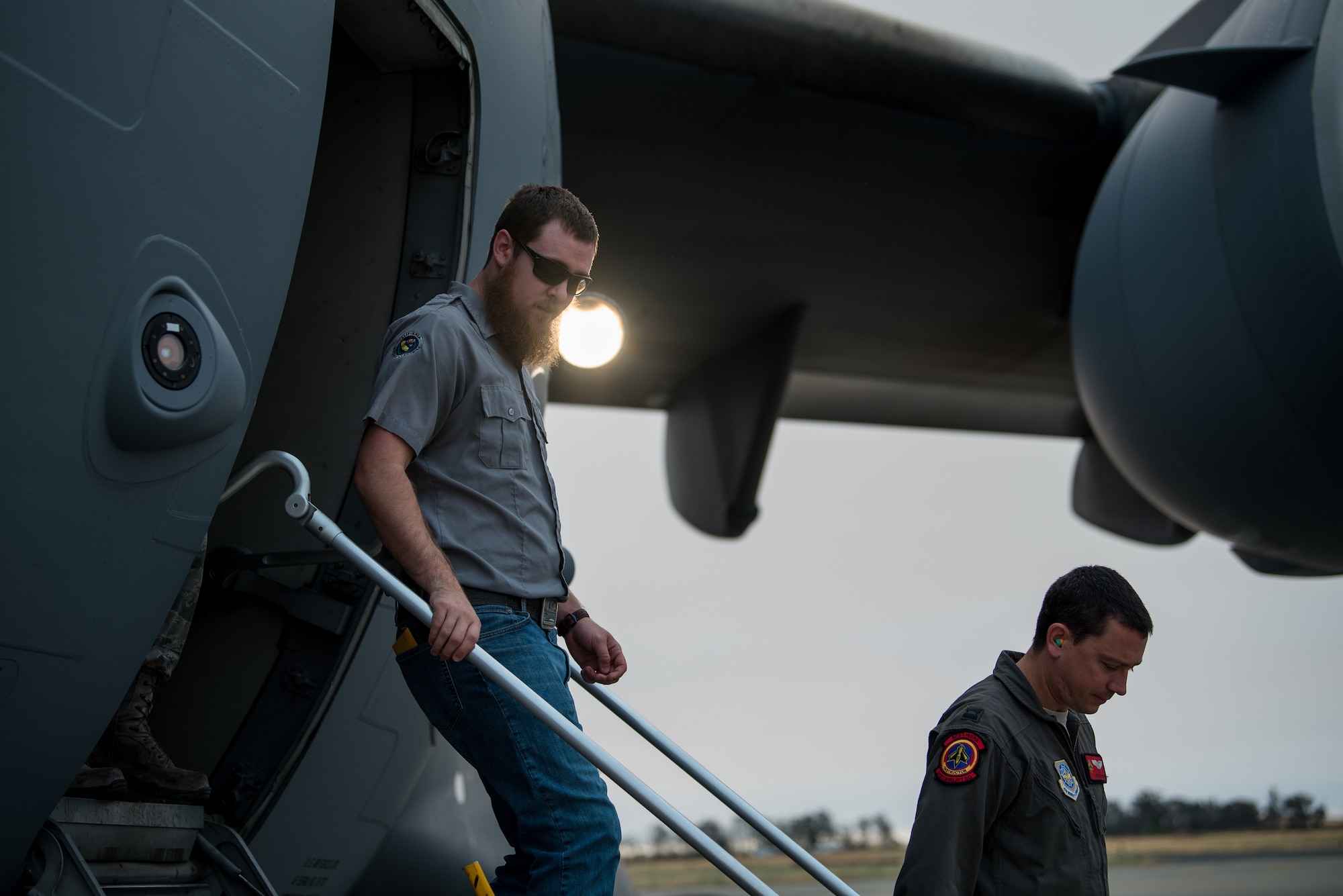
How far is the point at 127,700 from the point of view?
241 cm

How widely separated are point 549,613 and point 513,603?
0.09 meters

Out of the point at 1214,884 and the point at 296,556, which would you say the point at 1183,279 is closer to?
the point at 296,556

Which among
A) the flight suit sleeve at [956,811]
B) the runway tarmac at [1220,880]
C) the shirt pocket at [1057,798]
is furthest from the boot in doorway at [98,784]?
the runway tarmac at [1220,880]

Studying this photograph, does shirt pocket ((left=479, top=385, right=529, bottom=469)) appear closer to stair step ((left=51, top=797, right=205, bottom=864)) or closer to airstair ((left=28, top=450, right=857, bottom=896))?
airstair ((left=28, top=450, right=857, bottom=896))

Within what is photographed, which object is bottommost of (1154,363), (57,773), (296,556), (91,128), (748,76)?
(57,773)

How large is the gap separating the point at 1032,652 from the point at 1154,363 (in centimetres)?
267

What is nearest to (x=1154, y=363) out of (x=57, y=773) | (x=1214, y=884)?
(x=57, y=773)

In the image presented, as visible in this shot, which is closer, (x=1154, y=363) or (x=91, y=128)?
(x=91, y=128)

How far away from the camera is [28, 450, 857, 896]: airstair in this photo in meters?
1.89

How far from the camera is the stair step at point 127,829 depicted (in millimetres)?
2127

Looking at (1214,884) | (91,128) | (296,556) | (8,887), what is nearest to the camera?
(91,128)

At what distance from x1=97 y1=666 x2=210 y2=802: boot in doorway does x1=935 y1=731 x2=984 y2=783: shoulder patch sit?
1436mm

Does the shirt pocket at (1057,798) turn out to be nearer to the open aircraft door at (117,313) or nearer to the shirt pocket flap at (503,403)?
the shirt pocket flap at (503,403)

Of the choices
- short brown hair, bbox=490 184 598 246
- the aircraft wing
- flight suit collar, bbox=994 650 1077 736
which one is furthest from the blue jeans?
the aircraft wing
